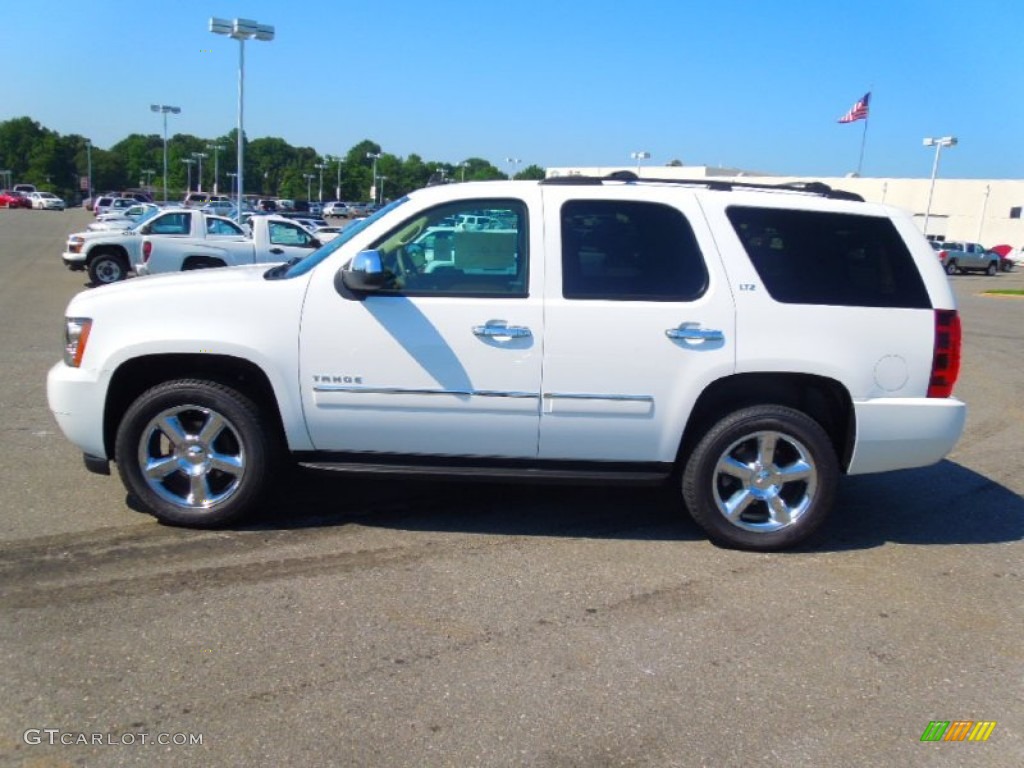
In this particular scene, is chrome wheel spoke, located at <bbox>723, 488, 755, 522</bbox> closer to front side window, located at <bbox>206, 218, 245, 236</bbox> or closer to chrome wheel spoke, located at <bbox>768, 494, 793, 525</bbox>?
chrome wheel spoke, located at <bbox>768, 494, 793, 525</bbox>

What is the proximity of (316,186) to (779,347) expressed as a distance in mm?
145271

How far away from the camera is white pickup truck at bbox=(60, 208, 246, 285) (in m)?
16.4

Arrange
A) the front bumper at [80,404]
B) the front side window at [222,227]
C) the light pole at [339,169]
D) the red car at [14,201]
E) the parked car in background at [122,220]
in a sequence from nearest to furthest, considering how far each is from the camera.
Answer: the front bumper at [80,404]
the front side window at [222,227]
the parked car in background at [122,220]
the red car at [14,201]
the light pole at [339,169]

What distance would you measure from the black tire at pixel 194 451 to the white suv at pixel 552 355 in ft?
0.04

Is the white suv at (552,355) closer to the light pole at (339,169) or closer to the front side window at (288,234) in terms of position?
the front side window at (288,234)

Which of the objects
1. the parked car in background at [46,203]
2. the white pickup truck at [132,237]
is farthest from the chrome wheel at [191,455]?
the parked car in background at [46,203]

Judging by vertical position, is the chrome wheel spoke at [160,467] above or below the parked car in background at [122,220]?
below

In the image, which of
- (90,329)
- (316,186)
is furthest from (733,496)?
(316,186)

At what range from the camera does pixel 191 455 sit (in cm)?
462

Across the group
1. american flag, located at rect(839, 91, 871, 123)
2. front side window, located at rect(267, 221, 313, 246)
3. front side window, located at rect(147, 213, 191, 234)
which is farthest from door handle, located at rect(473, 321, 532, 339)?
american flag, located at rect(839, 91, 871, 123)

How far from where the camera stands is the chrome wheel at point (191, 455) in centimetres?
457

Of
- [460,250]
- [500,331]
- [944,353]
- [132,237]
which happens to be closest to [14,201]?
[132,237]

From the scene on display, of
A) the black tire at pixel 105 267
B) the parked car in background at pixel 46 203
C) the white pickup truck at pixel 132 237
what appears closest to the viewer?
the white pickup truck at pixel 132 237

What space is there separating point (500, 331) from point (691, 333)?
1.00 meters
